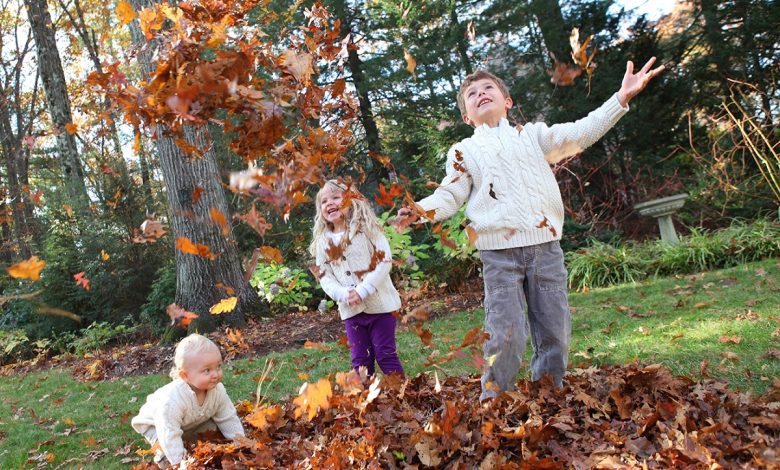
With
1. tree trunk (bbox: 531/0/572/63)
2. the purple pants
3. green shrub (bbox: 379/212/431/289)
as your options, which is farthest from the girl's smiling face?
tree trunk (bbox: 531/0/572/63)

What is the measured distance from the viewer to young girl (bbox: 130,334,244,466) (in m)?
2.75

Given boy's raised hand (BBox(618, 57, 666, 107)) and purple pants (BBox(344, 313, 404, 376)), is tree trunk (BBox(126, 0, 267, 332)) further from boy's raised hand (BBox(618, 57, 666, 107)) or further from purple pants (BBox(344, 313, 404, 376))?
boy's raised hand (BBox(618, 57, 666, 107))

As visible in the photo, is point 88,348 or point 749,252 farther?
point 88,348

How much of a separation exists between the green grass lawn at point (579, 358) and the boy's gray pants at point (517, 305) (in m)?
0.93

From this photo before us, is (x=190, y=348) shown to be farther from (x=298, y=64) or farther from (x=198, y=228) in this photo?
(x=198, y=228)

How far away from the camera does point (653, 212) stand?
8414 mm

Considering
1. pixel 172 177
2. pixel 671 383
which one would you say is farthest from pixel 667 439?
pixel 172 177

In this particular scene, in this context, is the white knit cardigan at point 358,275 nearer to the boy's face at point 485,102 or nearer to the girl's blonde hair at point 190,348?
the girl's blonde hair at point 190,348

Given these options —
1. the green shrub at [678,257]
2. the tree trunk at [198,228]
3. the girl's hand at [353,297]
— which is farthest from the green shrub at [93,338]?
the green shrub at [678,257]

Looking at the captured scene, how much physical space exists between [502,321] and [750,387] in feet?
4.43

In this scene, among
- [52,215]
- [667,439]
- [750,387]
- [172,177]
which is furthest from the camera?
[52,215]

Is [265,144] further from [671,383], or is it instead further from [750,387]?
[750,387]

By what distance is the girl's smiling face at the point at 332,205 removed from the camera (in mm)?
3445

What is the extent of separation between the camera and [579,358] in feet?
13.3
